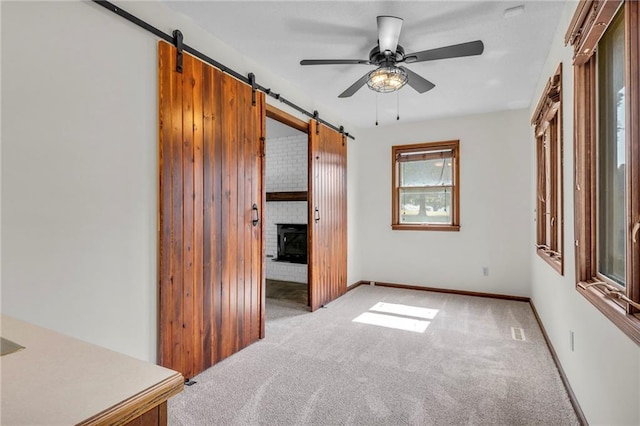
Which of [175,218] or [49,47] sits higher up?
[49,47]

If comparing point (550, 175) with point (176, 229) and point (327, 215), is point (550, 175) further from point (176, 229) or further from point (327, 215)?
point (176, 229)

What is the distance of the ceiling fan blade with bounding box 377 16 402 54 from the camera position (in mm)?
2248

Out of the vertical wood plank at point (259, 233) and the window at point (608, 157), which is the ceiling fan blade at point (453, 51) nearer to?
the window at point (608, 157)

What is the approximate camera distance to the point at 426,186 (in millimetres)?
5227

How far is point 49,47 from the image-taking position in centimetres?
168

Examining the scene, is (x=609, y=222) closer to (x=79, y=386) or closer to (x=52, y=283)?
(x=79, y=386)

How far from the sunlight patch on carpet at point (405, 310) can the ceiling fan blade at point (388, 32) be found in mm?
2816

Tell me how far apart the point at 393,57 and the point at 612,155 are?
63.1 inches

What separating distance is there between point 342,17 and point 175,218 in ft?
5.99

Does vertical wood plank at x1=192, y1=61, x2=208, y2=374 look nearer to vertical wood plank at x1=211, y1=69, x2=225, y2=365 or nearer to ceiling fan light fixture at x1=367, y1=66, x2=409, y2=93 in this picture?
vertical wood plank at x1=211, y1=69, x2=225, y2=365

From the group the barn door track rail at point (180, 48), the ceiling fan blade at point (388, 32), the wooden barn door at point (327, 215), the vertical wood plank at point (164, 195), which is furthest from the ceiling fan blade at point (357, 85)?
the vertical wood plank at point (164, 195)

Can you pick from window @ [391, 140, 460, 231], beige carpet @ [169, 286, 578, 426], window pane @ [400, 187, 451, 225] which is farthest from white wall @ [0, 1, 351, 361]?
window pane @ [400, 187, 451, 225]

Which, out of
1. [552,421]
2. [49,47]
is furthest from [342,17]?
[552,421]

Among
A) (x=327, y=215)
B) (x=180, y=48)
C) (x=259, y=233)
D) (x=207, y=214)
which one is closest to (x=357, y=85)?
(x=180, y=48)
